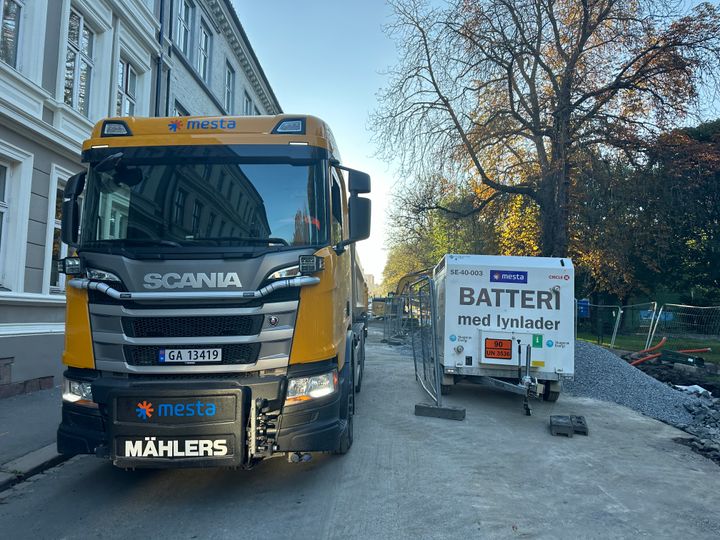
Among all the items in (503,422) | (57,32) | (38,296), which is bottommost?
(503,422)

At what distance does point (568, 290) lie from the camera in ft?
27.4

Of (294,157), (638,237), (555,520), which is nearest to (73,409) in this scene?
(294,157)

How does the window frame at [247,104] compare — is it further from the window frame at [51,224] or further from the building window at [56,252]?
the window frame at [51,224]

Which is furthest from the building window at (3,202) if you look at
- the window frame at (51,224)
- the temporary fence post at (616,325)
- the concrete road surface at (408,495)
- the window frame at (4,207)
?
the temporary fence post at (616,325)

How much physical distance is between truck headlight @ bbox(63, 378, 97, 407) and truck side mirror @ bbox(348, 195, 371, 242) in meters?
2.44

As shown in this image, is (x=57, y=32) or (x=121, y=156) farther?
(x=57, y=32)

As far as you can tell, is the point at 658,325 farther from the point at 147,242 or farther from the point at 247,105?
the point at 247,105

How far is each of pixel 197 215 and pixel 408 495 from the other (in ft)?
9.48

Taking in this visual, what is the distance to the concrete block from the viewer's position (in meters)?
7.48

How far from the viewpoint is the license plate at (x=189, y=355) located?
3979mm

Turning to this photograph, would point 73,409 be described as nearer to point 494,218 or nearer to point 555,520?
point 555,520

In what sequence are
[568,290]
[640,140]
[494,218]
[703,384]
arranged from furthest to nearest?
[494,218] < [640,140] < [703,384] < [568,290]

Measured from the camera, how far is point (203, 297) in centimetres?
395

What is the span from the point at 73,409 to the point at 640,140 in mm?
17935
